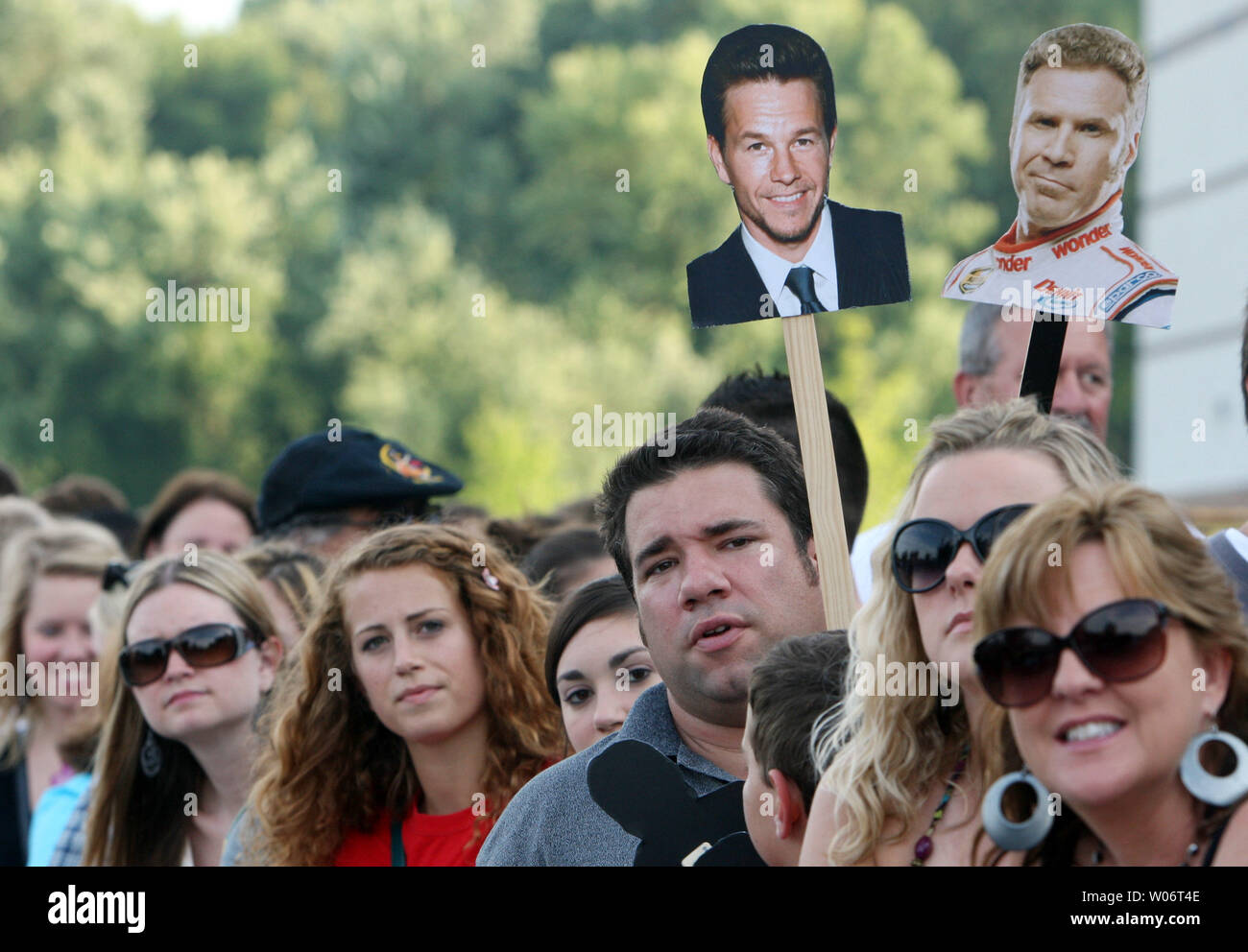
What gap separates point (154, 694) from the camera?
142 inches

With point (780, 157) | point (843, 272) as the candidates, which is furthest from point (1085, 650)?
point (780, 157)

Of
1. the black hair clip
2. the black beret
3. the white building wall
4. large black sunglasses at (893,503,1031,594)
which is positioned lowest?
the black hair clip

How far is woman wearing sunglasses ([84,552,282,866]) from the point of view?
3.63 m

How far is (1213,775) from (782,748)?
2.00ft

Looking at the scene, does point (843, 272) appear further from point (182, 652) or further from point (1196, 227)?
point (1196, 227)

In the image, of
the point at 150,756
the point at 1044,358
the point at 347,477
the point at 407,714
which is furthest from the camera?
the point at 347,477

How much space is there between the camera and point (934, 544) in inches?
84.6

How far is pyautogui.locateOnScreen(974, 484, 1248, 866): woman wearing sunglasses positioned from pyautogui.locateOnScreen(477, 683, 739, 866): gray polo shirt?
78 cm

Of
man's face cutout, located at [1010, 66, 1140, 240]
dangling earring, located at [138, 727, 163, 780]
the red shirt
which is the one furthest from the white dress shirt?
dangling earring, located at [138, 727, 163, 780]

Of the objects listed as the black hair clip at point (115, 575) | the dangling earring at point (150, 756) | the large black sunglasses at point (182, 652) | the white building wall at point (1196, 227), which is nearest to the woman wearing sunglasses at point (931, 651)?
the large black sunglasses at point (182, 652)

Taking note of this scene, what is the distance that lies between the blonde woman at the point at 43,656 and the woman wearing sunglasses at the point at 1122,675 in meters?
3.31

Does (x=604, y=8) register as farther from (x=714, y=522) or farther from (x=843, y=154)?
(x=714, y=522)

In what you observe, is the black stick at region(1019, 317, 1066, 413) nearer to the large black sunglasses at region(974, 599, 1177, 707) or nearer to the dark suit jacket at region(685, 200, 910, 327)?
the dark suit jacket at region(685, 200, 910, 327)

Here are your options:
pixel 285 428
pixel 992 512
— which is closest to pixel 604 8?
pixel 285 428
